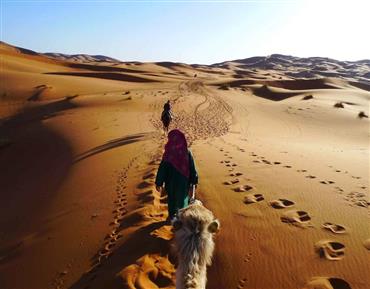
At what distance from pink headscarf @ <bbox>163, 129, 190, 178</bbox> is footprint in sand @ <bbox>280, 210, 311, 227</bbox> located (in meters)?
1.77

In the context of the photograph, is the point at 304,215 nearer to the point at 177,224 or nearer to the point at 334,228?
the point at 334,228

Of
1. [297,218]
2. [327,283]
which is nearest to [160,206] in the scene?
[297,218]

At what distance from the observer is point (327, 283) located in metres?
5.04

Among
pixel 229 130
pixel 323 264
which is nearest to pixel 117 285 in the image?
pixel 323 264

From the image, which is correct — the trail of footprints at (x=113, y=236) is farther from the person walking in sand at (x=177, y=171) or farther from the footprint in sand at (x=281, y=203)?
the footprint in sand at (x=281, y=203)

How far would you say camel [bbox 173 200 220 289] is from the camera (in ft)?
11.1

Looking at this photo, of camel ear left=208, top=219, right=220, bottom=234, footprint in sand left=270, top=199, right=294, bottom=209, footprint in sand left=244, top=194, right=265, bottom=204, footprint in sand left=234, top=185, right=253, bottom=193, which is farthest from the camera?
footprint in sand left=234, top=185, right=253, bottom=193

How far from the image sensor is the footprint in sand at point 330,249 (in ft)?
18.2

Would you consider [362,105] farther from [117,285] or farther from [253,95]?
[117,285]

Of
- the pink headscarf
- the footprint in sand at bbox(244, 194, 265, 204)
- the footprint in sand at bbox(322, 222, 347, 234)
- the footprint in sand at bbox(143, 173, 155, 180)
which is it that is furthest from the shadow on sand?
the footprint in sand at bbox(322, 222, 347, 234)

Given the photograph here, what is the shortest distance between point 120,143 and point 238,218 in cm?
725

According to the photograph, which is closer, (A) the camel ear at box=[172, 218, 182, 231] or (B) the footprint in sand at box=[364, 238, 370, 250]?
(A) the camel ear at box=[172, 218, 182, 231]

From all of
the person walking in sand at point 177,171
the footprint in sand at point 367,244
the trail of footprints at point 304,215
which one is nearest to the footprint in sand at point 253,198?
the trail of footprints at point 304,215

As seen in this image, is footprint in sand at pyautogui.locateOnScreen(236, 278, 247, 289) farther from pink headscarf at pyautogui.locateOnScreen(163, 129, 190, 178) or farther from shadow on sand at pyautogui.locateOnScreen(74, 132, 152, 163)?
shadow on sand at pyautogui.locateOnScreen(74, 132, 152, 163)
